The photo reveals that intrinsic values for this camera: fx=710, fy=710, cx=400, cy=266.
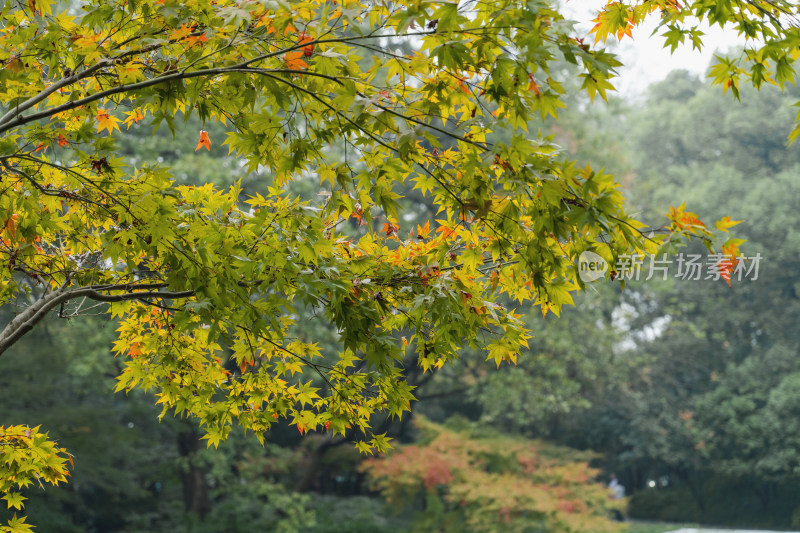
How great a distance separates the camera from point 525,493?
898 centimetres

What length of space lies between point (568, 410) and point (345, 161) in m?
8.80

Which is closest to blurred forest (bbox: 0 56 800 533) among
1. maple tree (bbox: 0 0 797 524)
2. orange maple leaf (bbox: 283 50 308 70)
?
maple tree (bbox: 0 0 797 524)

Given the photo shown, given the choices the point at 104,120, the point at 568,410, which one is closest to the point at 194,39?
the point at 104,120

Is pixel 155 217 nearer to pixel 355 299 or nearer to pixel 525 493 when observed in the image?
pixel 355 299

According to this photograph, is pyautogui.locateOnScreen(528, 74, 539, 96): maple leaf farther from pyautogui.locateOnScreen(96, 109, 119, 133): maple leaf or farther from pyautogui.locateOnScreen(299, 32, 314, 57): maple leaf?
pyautogui.locateOnScreen(96, 109, 119, 133): maple leaf

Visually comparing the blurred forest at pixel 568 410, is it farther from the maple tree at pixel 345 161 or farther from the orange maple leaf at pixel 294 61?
the orange maple leaf at pixel 294 61

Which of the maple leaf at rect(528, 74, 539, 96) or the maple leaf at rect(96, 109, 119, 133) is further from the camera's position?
the maple leaf at rect(96, 109, 119, 133)

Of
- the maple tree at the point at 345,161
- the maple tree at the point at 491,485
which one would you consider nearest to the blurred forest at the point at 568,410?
the maple tree at the point at 491,485

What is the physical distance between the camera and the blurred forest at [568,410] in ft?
29.1

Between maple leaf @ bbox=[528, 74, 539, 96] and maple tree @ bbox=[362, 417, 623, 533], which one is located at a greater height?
maple leaf @ bbox=[528, 74, 539, 96]

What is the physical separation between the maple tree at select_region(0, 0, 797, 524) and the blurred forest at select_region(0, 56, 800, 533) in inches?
140

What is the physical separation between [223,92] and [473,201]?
2.80ft

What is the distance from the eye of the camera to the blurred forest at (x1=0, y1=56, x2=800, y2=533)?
29.1 ft

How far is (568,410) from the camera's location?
10.0m
